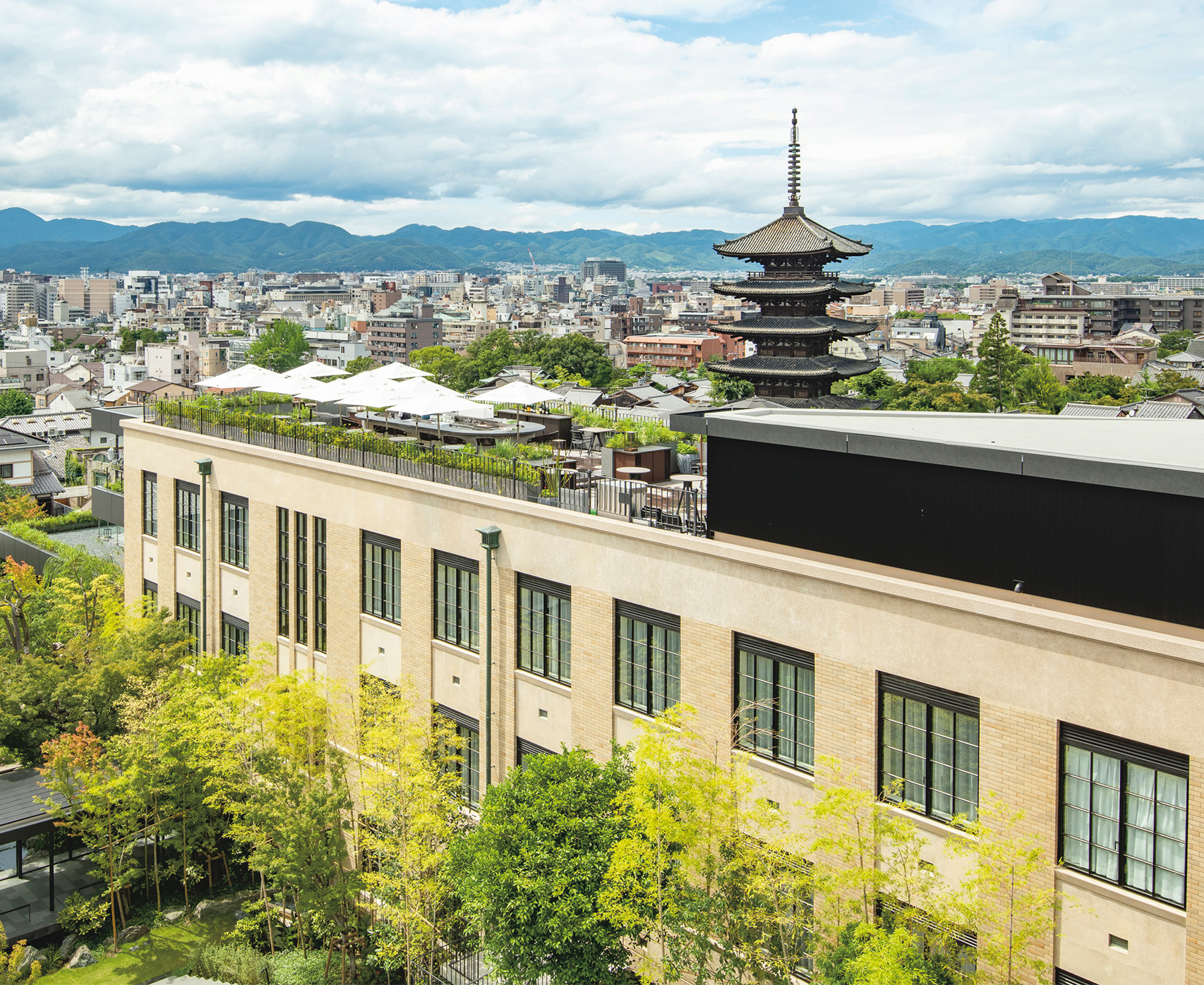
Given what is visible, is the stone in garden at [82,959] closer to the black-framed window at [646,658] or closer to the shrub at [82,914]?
the shrub at [82,914]

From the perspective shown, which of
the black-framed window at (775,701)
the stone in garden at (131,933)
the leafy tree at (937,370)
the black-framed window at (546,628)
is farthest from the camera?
the leafy tree at (937,370)

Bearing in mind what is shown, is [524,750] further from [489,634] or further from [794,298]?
[794,298]

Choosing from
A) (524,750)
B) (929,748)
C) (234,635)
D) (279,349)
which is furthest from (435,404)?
(279,349)

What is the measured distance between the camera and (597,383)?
488 feet

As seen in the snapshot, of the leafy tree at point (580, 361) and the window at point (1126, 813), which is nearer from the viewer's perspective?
the window at point (1126, 813)

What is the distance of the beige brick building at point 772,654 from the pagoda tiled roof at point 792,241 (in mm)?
35384

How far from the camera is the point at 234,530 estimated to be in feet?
107

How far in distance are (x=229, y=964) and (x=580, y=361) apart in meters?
131

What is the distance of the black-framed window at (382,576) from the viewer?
86.4 feet

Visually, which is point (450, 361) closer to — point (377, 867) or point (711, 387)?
point (711, 387)

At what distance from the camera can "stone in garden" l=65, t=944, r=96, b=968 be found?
2628cm

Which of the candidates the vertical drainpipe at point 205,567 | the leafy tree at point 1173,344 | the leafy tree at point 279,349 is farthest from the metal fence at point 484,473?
the leafy tree at point 1173,344

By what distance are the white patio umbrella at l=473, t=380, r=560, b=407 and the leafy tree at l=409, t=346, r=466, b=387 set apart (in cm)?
10824

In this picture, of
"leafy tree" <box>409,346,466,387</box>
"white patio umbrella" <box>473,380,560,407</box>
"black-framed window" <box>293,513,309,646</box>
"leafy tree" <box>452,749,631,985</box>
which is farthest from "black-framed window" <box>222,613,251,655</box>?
"leafy tree" <box>409,346,466,387</box>
